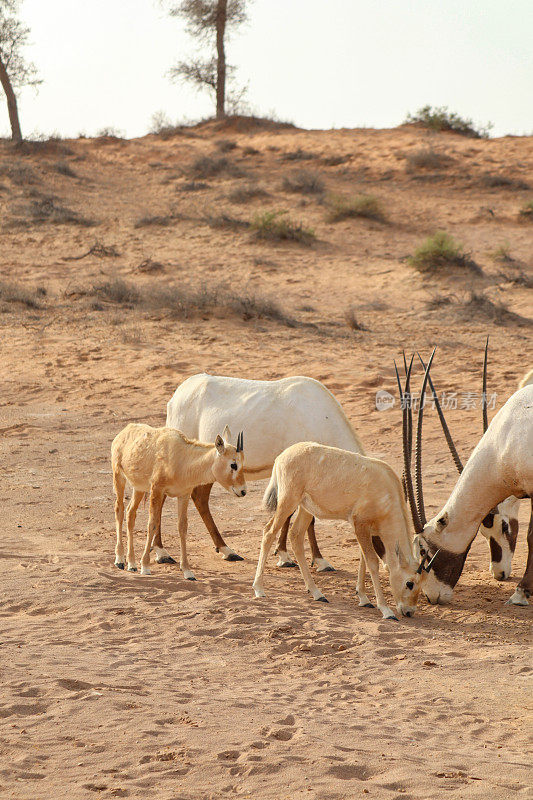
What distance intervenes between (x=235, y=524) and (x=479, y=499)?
10.2 feet

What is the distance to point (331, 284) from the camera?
19922mm

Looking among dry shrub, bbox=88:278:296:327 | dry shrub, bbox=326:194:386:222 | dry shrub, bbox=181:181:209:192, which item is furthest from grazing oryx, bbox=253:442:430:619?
dry shrub, bbox=181:181:209:192

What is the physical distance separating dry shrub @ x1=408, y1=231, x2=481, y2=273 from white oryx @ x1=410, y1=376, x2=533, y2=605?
13953mm

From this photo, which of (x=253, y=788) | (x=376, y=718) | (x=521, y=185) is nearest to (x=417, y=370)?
(x=376, y=718)

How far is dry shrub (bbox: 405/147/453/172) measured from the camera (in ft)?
94.8

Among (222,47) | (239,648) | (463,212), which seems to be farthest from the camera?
(222,47)

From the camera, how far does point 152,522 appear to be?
670 cm

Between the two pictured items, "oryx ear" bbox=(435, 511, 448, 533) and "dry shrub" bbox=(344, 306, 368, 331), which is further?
"dry shrub" bbox=(344, 306, 368, 331)

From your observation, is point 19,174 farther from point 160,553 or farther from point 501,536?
point 501,536

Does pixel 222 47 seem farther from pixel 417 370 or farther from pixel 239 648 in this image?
pixel 239 648

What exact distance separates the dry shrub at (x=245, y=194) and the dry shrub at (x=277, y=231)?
3376mm

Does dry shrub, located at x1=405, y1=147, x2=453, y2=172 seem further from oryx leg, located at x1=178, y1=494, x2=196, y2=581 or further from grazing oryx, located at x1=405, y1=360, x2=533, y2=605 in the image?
oryx leg, located at x1=178, y1=494, x2=196, y2=581

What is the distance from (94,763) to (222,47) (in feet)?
120

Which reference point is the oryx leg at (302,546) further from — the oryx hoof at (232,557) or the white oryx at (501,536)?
the white oryx at (501,536)
